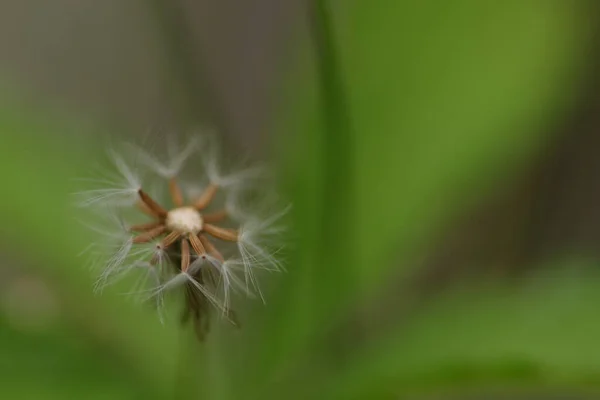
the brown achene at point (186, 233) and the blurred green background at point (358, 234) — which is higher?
the blurred green background at point (358, 234)

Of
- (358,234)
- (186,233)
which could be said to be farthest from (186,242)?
(358,234)

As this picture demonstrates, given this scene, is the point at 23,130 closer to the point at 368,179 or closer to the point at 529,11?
the point at 368,179

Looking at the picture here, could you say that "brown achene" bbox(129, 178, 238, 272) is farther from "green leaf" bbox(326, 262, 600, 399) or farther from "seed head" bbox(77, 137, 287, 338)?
"green leaf" bbox(326, 262, 600, 399)

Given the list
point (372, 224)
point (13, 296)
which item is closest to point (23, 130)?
point (13, 296)

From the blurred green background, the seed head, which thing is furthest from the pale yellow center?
the blurred green background

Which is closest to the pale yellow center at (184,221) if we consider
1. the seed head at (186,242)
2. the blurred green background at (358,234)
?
the seed head at (186,242)

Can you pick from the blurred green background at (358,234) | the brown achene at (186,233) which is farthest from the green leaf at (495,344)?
the brown achene at (186,233)

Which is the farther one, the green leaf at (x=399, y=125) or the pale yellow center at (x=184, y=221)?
the green leaf at (x=399, y=125)

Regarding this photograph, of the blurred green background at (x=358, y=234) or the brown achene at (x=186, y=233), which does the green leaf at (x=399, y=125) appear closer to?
the blurred green background at (x=358, y=234)

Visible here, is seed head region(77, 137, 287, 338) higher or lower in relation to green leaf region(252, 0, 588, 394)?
lower
